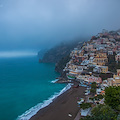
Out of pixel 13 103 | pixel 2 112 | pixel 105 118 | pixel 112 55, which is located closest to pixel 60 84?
pixel 13 103

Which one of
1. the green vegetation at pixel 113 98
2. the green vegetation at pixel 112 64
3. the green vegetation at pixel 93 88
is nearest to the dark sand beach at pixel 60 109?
the green vegetation at pixel 93 88

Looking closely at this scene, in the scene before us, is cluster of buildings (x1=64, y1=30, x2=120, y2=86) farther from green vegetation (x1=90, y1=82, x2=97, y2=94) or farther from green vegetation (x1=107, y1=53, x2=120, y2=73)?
green vegetation (x1=90, y1=82, x2=97, y2=94)

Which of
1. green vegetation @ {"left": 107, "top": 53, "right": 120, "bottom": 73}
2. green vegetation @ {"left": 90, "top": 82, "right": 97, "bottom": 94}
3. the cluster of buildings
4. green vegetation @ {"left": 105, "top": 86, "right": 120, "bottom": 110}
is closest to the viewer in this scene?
green vegetation @ {"left": 105, "top": 86, "right": 120, "bottom": 110}

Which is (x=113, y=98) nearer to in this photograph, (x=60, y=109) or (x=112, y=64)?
(x=60, y=109)

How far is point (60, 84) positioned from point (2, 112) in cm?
1688

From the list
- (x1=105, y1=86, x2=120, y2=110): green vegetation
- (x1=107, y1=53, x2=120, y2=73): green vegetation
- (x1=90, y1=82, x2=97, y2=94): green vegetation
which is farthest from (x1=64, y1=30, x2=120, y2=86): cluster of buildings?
(x1=105, y1=86, x2=120, y2=110): green vegetation

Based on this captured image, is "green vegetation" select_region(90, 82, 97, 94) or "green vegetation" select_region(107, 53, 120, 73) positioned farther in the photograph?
"green vegetation" select_region(107, 53, 120, 73)

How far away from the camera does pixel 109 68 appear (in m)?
34.9

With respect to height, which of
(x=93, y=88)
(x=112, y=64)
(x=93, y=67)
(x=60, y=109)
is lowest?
(x=60, y=109)

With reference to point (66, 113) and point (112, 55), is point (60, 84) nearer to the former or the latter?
point (66, 113)

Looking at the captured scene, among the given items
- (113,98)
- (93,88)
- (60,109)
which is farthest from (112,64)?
(113,98)

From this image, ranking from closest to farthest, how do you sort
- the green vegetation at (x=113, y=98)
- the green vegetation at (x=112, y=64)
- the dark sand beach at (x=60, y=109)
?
1. the green vegetation at (x=113, y=98)
2. the dark sand beach at (x=60, y=109)
3. the green vegetation at (x=112, y=64)

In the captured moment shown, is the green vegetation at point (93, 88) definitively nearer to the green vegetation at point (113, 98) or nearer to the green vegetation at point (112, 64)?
the green vegetation at point (113, 98)

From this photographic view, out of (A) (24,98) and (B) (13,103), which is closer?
(B) (13,103)
